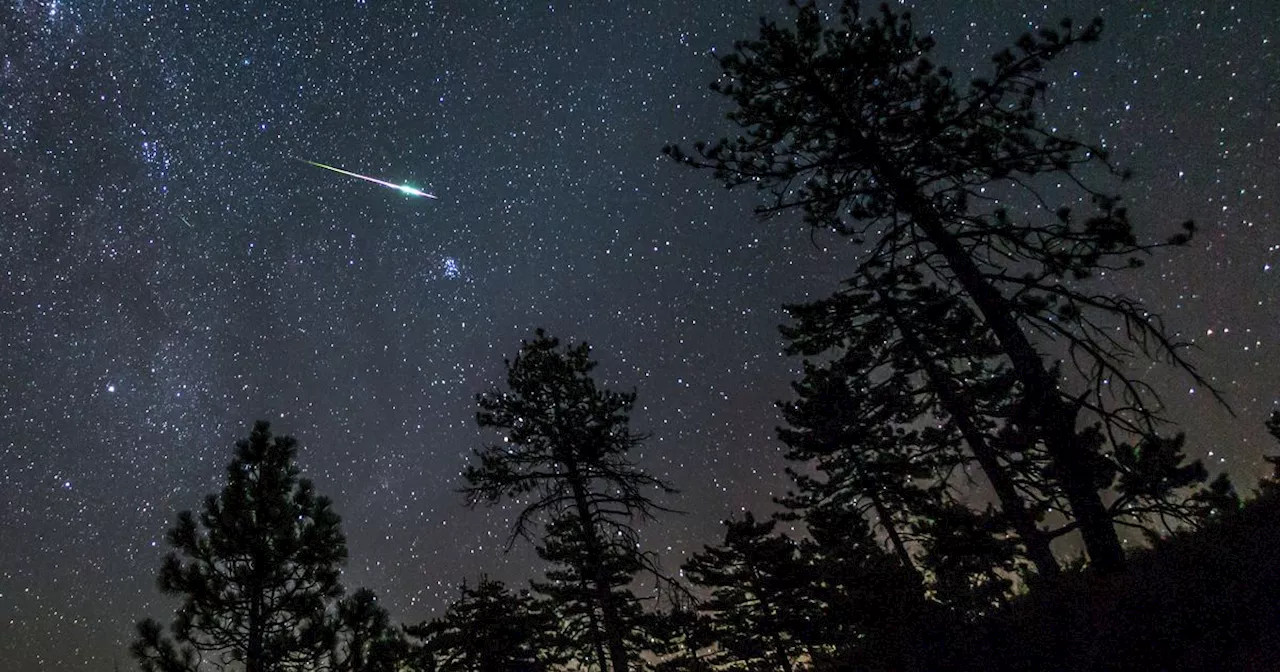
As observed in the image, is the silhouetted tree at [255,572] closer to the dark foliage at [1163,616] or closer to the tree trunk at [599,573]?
the tree trunk at [599,573]

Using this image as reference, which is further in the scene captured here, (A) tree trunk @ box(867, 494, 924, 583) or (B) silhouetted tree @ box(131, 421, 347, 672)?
(A) tree trunk @ box(867, 494, 924, 583)

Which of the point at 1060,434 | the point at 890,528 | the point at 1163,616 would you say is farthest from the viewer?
the point at 890,528

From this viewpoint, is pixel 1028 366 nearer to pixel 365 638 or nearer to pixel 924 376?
pixel 924 376

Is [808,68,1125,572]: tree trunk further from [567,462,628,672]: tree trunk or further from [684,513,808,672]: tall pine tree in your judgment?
[684,513,808,672]: tall pine tree

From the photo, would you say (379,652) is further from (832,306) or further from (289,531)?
(832,306)

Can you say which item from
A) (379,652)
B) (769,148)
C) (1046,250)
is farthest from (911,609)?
(379,652)

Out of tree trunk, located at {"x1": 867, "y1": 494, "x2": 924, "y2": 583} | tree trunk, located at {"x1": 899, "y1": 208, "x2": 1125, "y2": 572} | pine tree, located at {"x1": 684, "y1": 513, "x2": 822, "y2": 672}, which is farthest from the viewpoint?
pine tree, located at {"x1": 684, "y1": 513, "x2": 822, "y2": 672}

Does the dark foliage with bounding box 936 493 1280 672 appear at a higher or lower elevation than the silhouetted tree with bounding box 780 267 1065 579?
lower

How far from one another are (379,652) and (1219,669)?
1227 centimetres

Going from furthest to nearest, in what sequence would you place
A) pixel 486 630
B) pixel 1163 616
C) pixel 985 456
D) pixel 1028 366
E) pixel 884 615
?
pixel 486 630
pixel 884 615
pixel 985 456
pixel 1028 366
pixel 1163 616

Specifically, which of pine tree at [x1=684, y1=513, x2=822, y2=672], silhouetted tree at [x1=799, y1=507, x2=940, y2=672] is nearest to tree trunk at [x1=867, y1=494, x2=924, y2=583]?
silhouetted tree at [x1=799, y1=507, x2=940, y2=672]

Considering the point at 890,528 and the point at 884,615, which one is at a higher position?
the point at 890,528

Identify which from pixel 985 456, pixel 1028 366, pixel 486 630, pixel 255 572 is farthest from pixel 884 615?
pixel 486 630

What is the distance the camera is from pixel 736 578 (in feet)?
84.9
